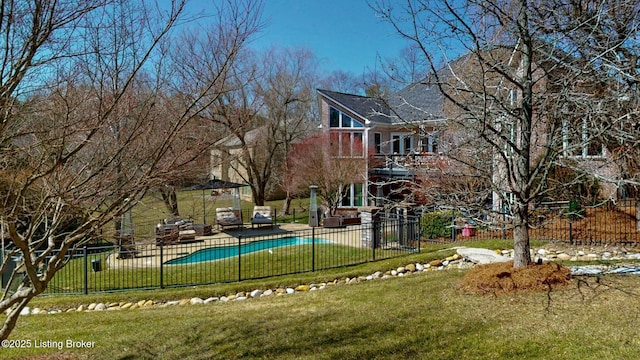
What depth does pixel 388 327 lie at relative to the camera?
506cm

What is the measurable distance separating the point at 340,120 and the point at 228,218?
9.03 metres

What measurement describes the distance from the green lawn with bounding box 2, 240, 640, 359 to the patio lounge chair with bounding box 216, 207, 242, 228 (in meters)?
11.3

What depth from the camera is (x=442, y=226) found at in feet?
43.0

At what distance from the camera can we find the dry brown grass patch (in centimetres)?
562

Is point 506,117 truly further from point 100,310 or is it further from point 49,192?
point 100,310

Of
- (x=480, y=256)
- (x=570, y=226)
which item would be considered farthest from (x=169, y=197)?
(x=570, y=226)

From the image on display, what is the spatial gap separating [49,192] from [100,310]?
587cm

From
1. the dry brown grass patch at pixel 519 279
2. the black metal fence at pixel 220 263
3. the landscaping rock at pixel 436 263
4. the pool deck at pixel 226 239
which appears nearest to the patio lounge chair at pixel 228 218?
A: the pool deck at pixel 226 239

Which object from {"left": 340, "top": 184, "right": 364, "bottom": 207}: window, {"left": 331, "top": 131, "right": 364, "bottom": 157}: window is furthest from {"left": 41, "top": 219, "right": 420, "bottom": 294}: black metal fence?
{"left": 340, "top": 184, "right": 364, "bottom": 207}: window

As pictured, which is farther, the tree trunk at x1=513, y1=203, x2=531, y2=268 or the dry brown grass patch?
the tree trunk at x1=513, y1=203, x2=531, y2=268

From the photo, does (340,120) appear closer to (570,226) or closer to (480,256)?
(570,226)

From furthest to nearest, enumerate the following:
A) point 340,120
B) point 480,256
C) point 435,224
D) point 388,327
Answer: point 340,120
point 435,224
point 480,256
point 388,327

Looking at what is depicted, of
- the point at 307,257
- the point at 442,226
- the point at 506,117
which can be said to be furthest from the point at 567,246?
the point at 307,257

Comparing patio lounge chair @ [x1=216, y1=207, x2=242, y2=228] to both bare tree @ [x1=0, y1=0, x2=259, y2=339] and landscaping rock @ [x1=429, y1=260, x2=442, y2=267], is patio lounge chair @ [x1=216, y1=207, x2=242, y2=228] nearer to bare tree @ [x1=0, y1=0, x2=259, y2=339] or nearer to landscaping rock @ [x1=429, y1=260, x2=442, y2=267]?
landscaping rock @ [x1=429, y1=260, x2=442, y2=267]
